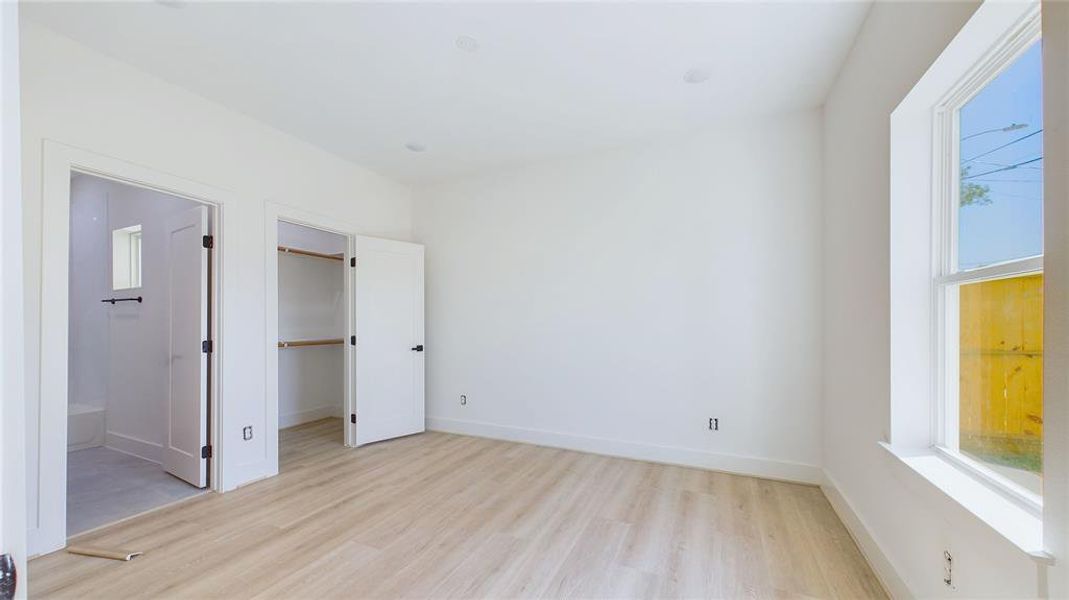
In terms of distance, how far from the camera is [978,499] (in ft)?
4.32

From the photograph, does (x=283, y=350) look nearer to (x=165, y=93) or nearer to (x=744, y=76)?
(x=165, y=93)

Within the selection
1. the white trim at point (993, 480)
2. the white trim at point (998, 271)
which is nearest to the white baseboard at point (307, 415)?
the white trim at point (993, 480)

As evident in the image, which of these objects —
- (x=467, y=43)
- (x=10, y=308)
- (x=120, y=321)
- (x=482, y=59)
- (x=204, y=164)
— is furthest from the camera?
(x=120, y=321)

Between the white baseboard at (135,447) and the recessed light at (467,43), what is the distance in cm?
400

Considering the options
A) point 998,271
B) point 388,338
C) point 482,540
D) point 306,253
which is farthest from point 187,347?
point 998,271

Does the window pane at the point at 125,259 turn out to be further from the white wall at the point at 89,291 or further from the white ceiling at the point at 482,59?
the white ceiling at the point at 482,59

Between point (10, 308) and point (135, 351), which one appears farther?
point (135, 351)

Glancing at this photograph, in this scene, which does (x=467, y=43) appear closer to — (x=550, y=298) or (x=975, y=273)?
(x=550, y=298)

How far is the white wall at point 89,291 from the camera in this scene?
4.09m

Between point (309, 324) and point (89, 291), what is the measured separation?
2039 mm

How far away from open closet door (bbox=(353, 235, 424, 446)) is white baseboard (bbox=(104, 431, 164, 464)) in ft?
5.38

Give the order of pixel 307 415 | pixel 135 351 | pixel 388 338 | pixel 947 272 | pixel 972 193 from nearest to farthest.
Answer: pixel 972 193
pixel 947 272
pixel 135 351
pixel 388 338
pixel 307 415

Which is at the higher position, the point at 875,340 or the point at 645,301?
the point at 645,301

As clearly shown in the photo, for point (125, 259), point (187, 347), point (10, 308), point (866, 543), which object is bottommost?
point (866, 543)
